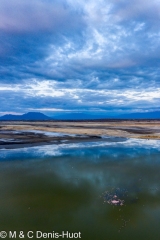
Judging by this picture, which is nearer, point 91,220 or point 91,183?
point 91,220

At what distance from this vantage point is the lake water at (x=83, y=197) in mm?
8609

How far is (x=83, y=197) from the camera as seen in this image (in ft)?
37.6

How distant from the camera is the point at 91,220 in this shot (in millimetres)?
9055

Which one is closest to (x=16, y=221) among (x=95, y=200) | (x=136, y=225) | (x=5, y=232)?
(x=5, y=232)

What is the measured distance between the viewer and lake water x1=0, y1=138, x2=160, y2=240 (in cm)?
861

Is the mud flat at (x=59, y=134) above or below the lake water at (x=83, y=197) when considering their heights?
above

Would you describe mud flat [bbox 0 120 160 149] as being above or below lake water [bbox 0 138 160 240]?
above

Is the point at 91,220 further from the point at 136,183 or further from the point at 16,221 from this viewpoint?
the point at 136,183

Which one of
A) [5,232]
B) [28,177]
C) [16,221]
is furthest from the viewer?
[28,177]

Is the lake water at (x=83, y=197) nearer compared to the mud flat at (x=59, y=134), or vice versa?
the lake water at (x=83, y=197)

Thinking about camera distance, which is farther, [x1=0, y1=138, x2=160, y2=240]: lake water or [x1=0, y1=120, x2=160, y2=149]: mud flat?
[x1=0, y1=120, x2=160, y2=149]: mud flat

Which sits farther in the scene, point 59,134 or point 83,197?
point 59,134

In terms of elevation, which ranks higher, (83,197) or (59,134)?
(59,134)

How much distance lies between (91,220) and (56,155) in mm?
13215
